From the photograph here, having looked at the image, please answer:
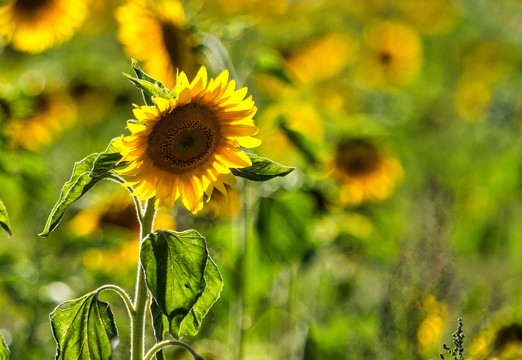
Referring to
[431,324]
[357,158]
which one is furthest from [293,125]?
[431,324]

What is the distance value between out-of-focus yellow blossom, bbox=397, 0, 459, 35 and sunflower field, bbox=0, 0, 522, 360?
52 centimetres

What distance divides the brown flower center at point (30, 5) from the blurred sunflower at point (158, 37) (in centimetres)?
80

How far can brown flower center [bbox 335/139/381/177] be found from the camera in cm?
277

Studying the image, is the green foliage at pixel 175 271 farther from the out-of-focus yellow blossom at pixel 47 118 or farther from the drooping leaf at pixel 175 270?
the out-of-focus yellow blossom at pixel 47 118

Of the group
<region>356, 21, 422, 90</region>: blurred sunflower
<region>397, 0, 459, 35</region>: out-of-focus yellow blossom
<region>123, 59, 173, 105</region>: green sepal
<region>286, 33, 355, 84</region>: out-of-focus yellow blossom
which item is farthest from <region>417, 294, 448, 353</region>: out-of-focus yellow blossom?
<region>397, 0, 459, 35</region>: out-of-focus yellow blossom

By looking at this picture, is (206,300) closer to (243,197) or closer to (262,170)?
(262,170)

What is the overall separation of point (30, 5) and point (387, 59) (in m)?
2.68

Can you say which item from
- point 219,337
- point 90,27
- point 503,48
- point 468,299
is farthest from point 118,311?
point 503,48

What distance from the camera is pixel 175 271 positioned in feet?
→ 2.95

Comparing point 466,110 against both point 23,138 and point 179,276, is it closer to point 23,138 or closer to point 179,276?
point 23,138

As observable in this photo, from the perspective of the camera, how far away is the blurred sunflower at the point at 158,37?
187 cm

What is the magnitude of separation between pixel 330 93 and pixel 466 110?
1071 millimetres

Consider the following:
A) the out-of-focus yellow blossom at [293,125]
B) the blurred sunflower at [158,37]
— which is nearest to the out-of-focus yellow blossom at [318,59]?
the out-of-focus yellow blossom at [293,125]

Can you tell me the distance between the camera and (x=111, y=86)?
152 inches
